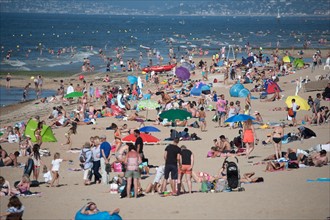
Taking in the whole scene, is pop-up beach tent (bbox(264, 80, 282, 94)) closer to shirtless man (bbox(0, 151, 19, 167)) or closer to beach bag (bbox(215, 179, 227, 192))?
shirtless man (bbox(0, 151, 19, 167))

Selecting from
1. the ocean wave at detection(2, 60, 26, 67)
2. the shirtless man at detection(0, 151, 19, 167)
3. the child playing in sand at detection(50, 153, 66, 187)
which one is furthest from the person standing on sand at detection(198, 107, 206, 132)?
the ocean wave at detection(2, 60, 26, 67)

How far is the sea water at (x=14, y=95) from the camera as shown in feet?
124

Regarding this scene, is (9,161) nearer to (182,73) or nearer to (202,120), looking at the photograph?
(202,120)

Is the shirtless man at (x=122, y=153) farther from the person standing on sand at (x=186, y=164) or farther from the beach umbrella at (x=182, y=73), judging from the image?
the beach umbrella at (x=182, y=73)

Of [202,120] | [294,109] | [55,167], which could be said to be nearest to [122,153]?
[55,167]

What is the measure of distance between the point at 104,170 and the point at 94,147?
2.03ft

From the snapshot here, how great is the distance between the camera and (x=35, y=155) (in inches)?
650

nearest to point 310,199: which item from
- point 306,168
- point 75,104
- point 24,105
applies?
point 306,168

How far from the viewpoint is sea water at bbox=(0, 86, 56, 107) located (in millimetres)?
37781

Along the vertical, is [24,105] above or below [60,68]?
below

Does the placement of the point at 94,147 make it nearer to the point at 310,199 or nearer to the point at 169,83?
the point at 310,199

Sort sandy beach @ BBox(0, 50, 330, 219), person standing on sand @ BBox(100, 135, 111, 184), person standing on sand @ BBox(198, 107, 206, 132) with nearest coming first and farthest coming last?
sandy beach @ BBox(0, 50, 330, 219), person standing on sand @ BBox(100, 135, 111, 184), person standing on sand @ BBox(198, 107, 206, 132)

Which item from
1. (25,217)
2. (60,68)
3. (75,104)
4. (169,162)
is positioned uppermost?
(60,68)

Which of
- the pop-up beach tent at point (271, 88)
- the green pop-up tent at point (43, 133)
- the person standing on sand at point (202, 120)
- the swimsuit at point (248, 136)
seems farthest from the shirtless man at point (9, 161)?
the pop-up beach tent at point (271, 88)
